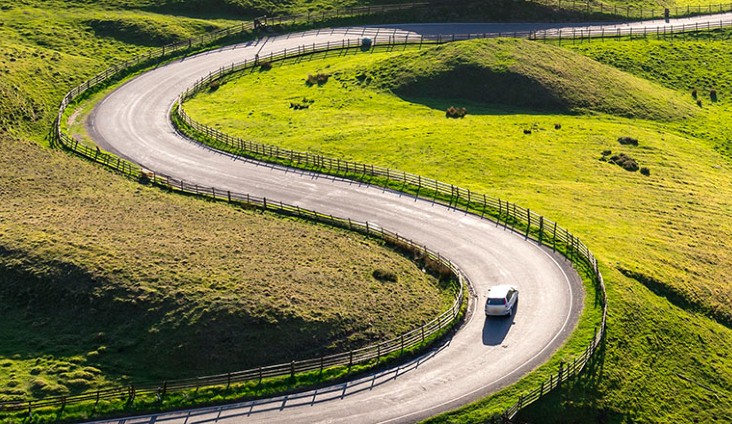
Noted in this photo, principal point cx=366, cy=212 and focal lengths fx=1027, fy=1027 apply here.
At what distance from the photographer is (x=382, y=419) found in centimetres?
5016

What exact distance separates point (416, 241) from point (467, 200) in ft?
28.9

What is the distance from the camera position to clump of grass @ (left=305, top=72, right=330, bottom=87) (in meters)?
112

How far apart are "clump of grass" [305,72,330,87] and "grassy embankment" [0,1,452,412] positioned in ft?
116

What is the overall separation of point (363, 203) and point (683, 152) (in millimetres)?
35362

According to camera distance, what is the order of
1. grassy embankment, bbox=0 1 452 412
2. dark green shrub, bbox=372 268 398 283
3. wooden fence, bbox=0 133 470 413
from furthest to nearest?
dark green shrub, bbox=372 268 398 283 → grassy embankment, bbox=0 1 452 412 → wooden fence, bbox=0 133 470 413

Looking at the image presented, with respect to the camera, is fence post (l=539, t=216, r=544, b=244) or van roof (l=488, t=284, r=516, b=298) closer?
van roof (l=488, t=284, r=516, b=298)

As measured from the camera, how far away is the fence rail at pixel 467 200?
2170 inches

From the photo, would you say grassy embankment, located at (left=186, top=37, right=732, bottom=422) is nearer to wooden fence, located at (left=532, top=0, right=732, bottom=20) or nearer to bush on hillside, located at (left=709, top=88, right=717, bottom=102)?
bush on hillside, located at (left=709, top=88, right=717, bottom=102)

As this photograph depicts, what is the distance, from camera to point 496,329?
58.9 meters

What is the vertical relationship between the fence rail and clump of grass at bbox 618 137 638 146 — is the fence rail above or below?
below

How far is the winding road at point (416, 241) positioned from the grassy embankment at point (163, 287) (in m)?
3.28

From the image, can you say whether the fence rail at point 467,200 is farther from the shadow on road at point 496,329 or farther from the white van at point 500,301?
the white van at point 500,301

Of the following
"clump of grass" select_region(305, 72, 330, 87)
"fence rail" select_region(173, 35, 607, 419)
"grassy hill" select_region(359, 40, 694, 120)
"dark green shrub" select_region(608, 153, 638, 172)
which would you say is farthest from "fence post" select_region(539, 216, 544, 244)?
"clump of grass" select_region(305, 72, 330, 87)

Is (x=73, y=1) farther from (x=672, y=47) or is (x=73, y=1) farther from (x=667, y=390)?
(x=667, y=390)
